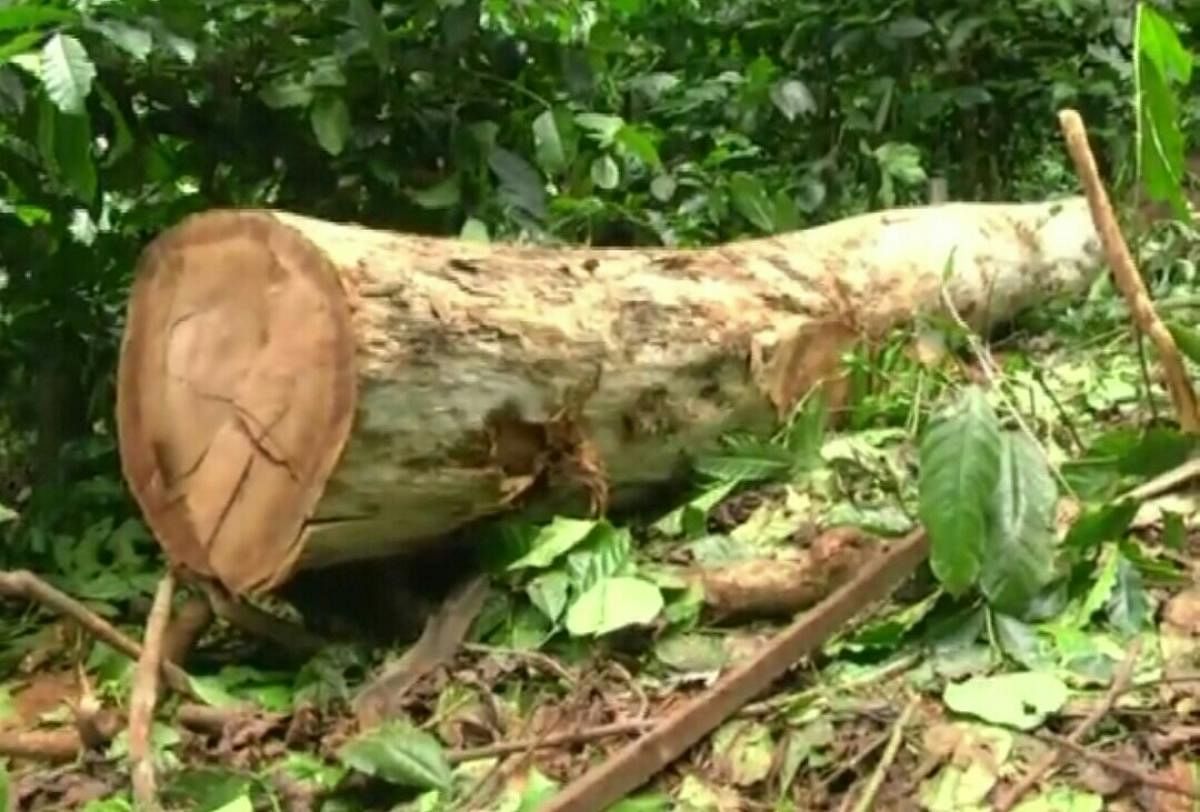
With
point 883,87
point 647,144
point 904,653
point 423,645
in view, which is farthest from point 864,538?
point 883,87

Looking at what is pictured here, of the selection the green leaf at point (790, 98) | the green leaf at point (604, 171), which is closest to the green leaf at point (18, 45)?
the green leaf at point (604, 171)

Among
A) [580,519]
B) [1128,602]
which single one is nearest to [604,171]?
[580,519]

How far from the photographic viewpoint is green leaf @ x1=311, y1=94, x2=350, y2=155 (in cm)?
250

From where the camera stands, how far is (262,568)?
1910mm

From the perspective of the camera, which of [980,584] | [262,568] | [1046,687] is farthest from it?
[262,568]

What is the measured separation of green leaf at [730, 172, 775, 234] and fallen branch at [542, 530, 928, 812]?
3.99 feet

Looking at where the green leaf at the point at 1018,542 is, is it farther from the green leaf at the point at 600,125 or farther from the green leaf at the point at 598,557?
the green leaf at the point at 600,125

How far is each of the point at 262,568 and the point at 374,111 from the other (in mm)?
1038

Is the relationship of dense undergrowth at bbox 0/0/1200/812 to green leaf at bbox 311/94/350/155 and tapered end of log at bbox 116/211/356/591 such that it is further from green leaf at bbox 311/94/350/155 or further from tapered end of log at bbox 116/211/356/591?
tapered end of log at bbox 116/211/356/591

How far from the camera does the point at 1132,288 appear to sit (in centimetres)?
193

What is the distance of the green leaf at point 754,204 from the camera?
118 inches

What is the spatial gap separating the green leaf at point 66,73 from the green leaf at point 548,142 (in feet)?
2.73

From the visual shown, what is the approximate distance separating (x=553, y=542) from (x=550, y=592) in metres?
0.07

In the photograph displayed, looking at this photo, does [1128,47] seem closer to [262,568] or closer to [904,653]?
[904,653]
